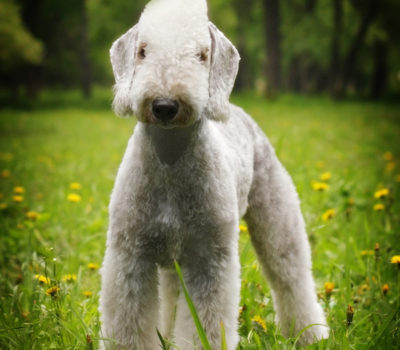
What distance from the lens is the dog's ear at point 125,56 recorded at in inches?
76.2

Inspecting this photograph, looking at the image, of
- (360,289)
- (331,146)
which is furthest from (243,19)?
(360,289)

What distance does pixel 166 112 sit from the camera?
5.51 ft

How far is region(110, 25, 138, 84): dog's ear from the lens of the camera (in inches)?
76.2

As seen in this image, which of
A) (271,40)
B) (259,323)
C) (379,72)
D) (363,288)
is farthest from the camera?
(379,72)

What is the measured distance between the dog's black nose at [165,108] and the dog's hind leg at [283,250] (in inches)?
46.4

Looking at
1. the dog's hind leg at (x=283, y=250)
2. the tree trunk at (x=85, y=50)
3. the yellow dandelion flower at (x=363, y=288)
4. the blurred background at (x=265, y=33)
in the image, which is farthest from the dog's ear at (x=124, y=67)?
the tree trunk at (x=85, y=50)

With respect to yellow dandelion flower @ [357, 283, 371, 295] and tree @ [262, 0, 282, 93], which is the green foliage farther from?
yellow dandelion flower @ [357, 283, 371, 295]

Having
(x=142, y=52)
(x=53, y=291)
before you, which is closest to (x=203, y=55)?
(x=142, y=52)

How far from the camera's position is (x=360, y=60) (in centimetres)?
2638

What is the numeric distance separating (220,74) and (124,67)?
432 mm

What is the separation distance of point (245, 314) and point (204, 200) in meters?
A: 0.92

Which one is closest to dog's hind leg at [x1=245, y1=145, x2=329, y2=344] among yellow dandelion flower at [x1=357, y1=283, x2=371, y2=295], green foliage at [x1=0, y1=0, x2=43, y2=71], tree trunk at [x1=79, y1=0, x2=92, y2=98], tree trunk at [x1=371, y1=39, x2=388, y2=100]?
yellow dandelion flower at [x1=357, y1=283, x2=371, y2=295]

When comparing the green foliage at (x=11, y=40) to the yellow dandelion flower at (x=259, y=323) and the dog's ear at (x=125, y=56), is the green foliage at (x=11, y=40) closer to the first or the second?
the dog's ear at (x=125, y=56)

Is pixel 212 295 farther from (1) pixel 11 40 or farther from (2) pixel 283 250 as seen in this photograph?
(1) pixel 11 40
